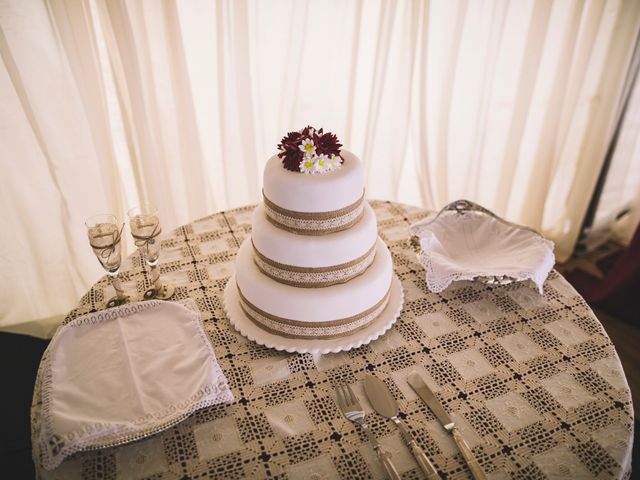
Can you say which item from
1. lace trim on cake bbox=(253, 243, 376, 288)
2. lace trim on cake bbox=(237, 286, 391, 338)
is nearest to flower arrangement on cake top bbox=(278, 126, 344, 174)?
lace trim on cake bbox=(253, 243, 376, 288)

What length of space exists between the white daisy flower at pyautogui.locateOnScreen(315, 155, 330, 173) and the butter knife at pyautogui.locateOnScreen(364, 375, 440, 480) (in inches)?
20.5

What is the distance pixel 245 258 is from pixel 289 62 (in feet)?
4.54

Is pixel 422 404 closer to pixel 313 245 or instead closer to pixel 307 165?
pixel 313 245

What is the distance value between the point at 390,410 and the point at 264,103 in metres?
A: 1.85

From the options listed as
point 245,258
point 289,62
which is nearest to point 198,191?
point 289,62

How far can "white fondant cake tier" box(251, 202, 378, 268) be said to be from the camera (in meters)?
1.18

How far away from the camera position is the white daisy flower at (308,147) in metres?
1.19

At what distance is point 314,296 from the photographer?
121 centimetres

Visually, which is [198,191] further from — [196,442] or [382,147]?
[196,442]

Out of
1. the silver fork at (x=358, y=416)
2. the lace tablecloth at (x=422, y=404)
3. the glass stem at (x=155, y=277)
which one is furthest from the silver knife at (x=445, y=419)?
the glass stem at (x=155, y=277)

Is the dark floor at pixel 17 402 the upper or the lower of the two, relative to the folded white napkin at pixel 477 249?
lower

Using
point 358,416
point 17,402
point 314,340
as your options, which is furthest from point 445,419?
point 17,402

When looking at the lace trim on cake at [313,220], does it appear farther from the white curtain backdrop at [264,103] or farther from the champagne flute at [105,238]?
the white curtain backdrop at [264,103]

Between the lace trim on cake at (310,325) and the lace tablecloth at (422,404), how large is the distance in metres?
0.06
